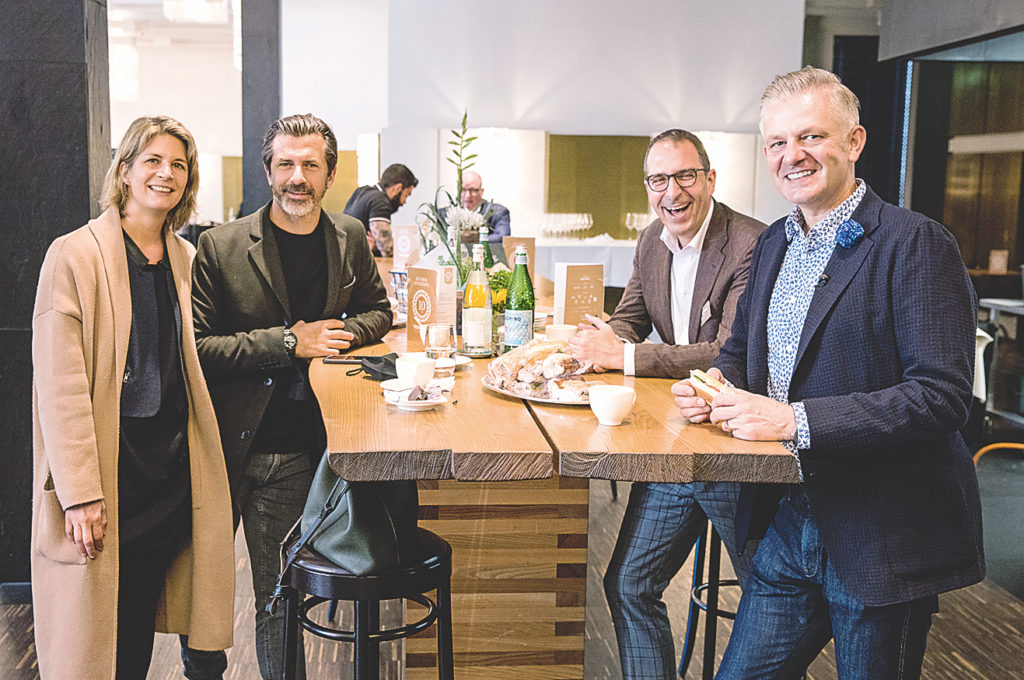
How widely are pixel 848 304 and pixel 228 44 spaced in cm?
1366

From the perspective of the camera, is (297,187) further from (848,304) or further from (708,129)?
(708,129)

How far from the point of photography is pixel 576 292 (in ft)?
9.59

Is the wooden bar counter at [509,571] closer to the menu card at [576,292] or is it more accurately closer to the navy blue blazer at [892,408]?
the menu card at [576,292]

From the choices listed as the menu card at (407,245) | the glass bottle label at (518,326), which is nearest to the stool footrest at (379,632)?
the glass bottle label at (518,326)

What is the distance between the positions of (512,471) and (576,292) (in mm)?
1355

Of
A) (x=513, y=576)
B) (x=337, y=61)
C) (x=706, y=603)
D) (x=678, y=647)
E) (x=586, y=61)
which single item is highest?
(x=337, y=61)

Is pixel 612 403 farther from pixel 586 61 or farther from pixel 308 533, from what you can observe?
pixel 586 61

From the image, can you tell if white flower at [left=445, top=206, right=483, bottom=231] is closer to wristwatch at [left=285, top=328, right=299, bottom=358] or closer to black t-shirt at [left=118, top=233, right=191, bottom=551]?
wristwatch at [left=285, top=328, right=299, bottom=358]

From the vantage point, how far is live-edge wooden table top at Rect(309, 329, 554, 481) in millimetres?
1638

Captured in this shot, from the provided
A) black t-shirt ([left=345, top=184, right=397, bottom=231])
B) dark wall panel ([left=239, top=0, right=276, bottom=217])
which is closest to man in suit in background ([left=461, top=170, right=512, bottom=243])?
black t-shirt ([left=345, top=184, right=397, bottom=231])

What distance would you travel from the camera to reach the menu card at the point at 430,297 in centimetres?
282

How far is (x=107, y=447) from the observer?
213cm

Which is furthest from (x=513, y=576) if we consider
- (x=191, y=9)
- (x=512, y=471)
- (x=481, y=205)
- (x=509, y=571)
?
(x=191, y=9)

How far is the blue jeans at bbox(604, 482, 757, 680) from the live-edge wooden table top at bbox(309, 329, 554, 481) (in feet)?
2.19
